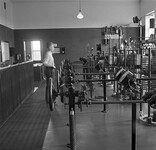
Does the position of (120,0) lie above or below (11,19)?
above

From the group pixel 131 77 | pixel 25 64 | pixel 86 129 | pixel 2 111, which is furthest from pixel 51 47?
pixel 131 77

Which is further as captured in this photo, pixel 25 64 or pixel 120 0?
pixel 120 0

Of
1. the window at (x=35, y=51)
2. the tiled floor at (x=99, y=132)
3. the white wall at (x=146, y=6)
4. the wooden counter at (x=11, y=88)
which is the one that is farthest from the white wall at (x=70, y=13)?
the tiled floor at (x=99, y=132)

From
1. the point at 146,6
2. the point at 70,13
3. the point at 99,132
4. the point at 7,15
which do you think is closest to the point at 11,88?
the point at 99,132

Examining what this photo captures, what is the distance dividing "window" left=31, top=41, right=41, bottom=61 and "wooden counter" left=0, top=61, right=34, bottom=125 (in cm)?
622

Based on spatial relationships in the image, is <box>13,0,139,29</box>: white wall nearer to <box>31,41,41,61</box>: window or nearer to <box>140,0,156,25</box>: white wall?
<box>140,0,156,25</box>: white wall

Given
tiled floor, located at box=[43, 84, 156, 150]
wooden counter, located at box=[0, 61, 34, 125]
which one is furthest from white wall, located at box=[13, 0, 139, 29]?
tiled floor, located at box=[43, 84, 156, 150]

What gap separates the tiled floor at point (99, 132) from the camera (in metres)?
3.58

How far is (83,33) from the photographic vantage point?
13.0m

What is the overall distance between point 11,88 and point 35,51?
8355 millimetres

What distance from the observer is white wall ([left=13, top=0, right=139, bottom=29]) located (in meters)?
12.7

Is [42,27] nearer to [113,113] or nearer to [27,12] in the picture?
[27,12]

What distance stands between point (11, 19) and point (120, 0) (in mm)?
5666

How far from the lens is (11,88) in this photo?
5.60 metres
